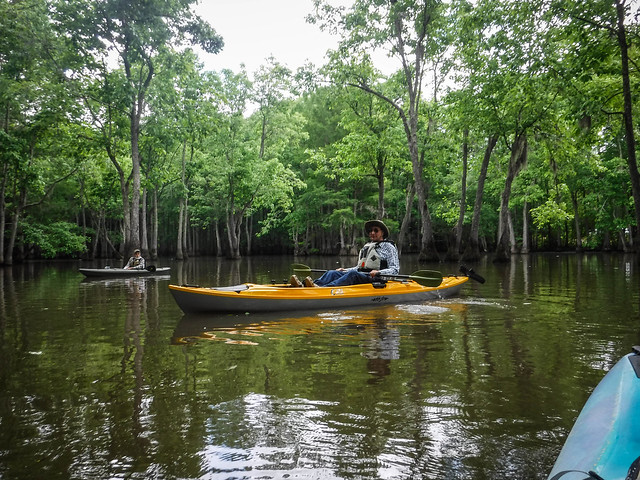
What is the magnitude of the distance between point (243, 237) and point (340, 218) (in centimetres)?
2397

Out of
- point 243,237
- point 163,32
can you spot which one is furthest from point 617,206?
point 243,237

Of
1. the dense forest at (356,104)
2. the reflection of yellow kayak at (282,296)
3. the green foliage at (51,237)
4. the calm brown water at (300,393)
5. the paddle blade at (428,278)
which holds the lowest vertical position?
the calm brown water at (300,393)

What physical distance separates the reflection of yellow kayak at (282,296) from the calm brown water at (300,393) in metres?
0.29

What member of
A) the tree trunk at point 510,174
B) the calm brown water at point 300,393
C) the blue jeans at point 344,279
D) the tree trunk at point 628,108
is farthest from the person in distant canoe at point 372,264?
the tree trunk at point 510,174

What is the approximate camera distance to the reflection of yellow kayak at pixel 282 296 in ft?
24.0

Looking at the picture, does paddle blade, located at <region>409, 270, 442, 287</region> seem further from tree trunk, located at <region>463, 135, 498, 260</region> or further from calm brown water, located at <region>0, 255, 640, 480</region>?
tree trunk, located at <region>463, 135, 498, 260</region>

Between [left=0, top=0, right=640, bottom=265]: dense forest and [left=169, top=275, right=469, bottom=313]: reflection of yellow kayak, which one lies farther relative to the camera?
[left=0, top=0, right=640, bottom=265]: dense forest

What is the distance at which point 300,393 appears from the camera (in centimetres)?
368

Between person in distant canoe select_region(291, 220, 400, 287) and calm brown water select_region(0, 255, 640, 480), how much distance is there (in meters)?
1.44

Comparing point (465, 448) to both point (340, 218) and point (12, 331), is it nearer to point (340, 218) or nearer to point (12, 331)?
point (12, 331)

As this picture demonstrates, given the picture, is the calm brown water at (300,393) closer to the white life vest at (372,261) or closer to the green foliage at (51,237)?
the white life vest at (372,261)

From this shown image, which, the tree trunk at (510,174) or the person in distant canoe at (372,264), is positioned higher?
the tree trunk at (510,174)

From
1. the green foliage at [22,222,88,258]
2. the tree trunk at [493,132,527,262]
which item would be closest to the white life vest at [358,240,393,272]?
the tree trunk at [493,132,527,262]

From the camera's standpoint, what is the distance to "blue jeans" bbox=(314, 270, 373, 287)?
8.53 meters
